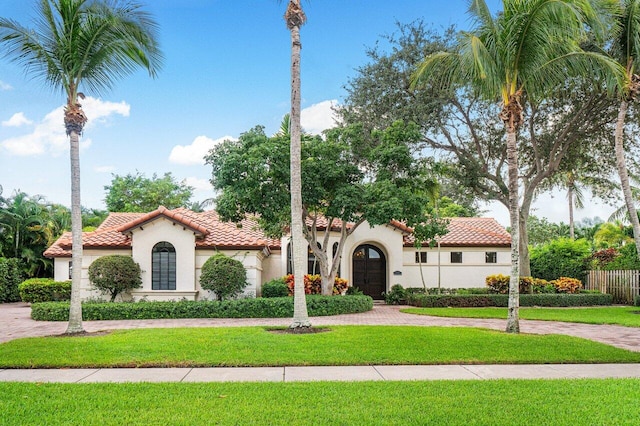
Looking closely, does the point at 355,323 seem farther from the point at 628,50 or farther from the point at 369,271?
the point at 628,50

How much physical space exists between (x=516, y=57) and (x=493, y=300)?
44.8 ft

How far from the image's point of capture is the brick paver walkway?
13922 mm

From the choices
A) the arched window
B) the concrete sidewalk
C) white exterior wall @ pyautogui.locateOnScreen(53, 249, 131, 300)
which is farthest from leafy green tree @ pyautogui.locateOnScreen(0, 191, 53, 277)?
the concrete sidewalk

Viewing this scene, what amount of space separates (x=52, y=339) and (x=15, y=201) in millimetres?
22781

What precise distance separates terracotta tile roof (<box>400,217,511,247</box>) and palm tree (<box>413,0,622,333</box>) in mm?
13885

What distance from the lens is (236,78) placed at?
19.8 m

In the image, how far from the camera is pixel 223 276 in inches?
787

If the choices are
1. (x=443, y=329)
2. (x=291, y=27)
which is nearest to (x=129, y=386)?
(x=443, y=329)

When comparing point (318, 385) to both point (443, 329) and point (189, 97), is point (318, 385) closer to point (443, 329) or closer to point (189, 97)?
point (443, 329)

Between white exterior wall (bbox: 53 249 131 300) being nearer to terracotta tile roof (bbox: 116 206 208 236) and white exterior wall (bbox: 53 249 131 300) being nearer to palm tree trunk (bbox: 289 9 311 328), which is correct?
terracotta tile roof (bbox: 116 206 208 236)

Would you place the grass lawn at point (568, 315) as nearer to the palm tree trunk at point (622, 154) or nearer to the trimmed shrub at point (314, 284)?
the palm tree trunk at point (622, 154)

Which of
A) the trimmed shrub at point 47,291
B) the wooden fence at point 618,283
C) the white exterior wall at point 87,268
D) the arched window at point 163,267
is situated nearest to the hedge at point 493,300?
the wooden fence at point 618,283

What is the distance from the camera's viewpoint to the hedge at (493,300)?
2327 cm

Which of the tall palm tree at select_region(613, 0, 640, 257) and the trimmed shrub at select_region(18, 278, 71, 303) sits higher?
the tall palm tree at select_region(613, 0, 640, 257)
